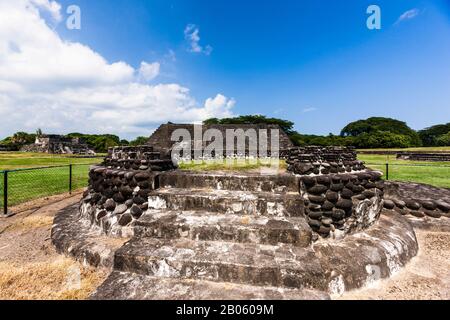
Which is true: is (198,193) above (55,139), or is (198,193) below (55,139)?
below

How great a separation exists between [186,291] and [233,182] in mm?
1984

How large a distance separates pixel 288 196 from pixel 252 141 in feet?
44.7

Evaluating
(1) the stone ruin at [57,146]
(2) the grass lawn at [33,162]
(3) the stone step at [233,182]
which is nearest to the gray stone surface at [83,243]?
(3) the stone step at [233,182]

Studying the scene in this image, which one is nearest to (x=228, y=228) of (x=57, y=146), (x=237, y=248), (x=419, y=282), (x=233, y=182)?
(x=237, y=248)

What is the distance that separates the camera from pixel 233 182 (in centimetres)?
397

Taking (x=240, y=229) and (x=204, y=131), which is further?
(x=204, y=131)

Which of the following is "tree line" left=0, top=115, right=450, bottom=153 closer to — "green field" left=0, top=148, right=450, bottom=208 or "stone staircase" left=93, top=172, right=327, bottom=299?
"green field" left=0, top=148, right=450, bottom=208

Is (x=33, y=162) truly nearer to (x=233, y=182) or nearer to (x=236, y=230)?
(x=233, y=182)

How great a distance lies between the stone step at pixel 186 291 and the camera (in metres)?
2.26
